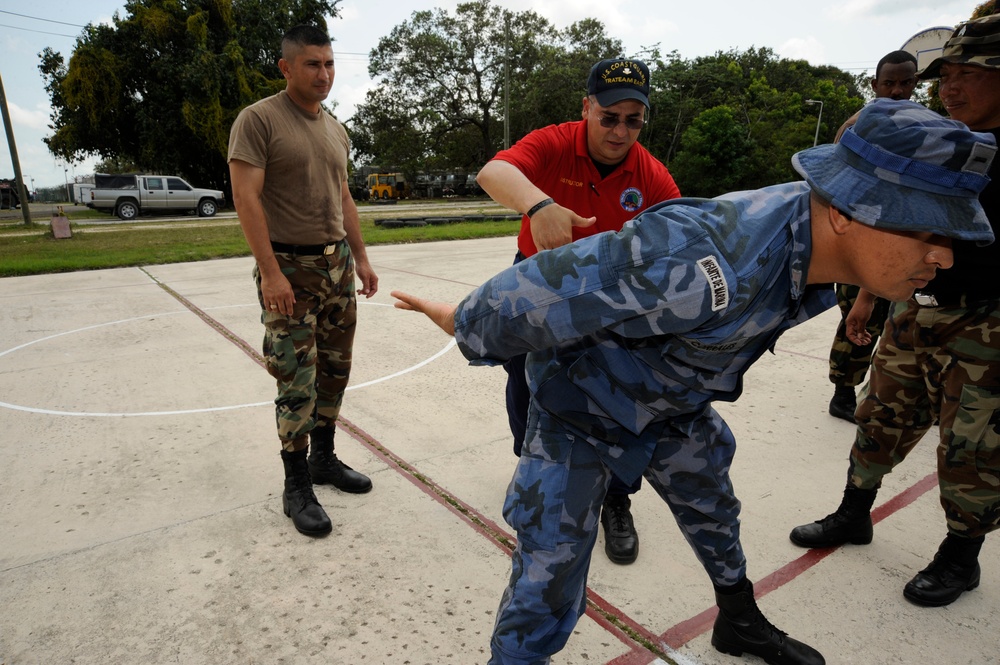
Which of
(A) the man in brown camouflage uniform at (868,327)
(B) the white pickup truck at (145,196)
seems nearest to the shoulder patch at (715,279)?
(A) the man in brown camouflage uniform at (868,327)

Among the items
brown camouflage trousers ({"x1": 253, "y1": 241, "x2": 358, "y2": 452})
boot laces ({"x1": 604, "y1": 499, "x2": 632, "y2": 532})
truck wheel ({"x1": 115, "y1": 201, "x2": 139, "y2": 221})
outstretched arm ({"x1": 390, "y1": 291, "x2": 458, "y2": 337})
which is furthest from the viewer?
truck wheel ({"x1": 115, "y1": 201, "x2": 139, "y2": 221})

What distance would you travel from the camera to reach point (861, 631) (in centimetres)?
204

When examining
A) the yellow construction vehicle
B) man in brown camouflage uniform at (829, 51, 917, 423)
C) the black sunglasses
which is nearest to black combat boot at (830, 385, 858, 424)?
man in brown camouflage uniform at (829, 51, 917, 423)

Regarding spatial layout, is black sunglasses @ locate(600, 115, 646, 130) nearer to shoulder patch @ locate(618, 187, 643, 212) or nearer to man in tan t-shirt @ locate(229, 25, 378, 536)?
shoulder patch @ locate(618, 187, 643, 212)

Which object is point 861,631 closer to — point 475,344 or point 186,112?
point 475,344

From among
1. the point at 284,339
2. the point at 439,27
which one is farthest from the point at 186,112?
the point at 284,339

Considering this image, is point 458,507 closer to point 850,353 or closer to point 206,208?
point 850,353

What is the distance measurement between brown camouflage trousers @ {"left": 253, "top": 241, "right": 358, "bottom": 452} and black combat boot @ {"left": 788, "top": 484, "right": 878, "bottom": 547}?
6.87 feet

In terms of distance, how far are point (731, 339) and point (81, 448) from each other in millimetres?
3427

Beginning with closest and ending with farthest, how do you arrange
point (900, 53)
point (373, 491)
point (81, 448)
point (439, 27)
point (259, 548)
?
point (259, 548)
point (373, 491)
point (81, 448)
point (900, 53)
point (439, 27)

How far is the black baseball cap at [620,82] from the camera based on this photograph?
7.17 ft

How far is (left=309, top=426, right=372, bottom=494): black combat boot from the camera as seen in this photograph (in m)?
2.93

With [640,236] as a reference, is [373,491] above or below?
below

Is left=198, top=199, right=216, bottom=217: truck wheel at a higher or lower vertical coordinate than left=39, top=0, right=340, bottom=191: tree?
lower
